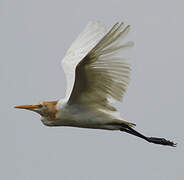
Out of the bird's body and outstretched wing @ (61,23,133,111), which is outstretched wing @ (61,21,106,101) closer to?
the bird's body

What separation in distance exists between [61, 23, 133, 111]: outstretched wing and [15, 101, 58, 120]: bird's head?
1.38 ft

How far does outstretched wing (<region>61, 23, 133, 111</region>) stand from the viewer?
919 cm

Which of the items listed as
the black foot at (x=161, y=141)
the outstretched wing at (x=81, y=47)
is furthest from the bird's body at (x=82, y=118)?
the black foot at (x=161, y=141)

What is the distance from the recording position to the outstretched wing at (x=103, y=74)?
9188mm

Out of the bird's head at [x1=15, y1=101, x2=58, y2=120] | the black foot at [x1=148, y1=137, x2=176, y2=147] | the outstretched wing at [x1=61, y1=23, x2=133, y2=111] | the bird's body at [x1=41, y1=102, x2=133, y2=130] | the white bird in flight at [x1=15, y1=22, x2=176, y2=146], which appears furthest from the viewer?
the black foot at [x1=148, y1=137, x2=176, y2=147]

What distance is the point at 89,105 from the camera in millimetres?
10594

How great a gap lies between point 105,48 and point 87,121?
1688 mm

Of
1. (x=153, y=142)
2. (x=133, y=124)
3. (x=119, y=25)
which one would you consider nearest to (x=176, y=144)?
(x=153, y=142)

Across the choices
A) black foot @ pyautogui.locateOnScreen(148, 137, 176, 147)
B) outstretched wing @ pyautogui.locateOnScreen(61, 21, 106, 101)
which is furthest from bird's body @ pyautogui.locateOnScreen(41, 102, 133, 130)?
black foot @ pyautogui.locateOnScreen(148, 137, 176, 147)

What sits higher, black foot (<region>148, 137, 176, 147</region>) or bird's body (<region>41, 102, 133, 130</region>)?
bird's body (<region>41, 102, 133, 130</region>)

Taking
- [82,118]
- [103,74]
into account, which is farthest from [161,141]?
[103,74]

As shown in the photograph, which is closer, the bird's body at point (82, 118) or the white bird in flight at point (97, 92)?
the white bird in flight at point (97, 92)

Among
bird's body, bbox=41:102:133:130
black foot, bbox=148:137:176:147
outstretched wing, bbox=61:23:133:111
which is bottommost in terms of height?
black foot, bbox=148:137:176:147

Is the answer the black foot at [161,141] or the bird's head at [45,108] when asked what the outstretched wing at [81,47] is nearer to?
the bird's head at [45,108]
